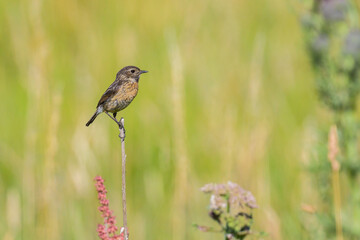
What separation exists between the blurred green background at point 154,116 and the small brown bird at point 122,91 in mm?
486

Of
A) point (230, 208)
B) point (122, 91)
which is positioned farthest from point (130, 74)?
point (230, 208)

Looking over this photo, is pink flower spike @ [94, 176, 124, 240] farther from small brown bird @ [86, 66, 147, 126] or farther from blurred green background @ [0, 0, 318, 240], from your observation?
blurred green background @ [0, 0, 318, 240]

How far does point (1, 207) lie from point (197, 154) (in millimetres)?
1767

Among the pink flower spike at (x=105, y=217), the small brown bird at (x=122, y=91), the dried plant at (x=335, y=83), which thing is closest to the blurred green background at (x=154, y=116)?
the dried plant at (x=335, y=83)

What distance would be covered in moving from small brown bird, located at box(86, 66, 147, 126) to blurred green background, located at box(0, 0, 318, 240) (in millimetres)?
486

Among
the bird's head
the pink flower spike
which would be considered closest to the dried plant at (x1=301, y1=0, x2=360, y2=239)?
the bird's head

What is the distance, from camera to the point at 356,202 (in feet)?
15.3

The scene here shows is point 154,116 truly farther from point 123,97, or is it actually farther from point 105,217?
point 105,217

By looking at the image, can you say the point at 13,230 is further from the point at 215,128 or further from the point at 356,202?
the point at 356,202

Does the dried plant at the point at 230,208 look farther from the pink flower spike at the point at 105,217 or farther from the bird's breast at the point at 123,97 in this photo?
the bird's breast at the point at 123,97

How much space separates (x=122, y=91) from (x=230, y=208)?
0.92m

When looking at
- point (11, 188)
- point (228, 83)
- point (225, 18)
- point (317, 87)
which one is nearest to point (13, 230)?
point (11, 188)

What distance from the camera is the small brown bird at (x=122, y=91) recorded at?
9.78ft

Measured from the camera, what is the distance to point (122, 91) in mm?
2992
